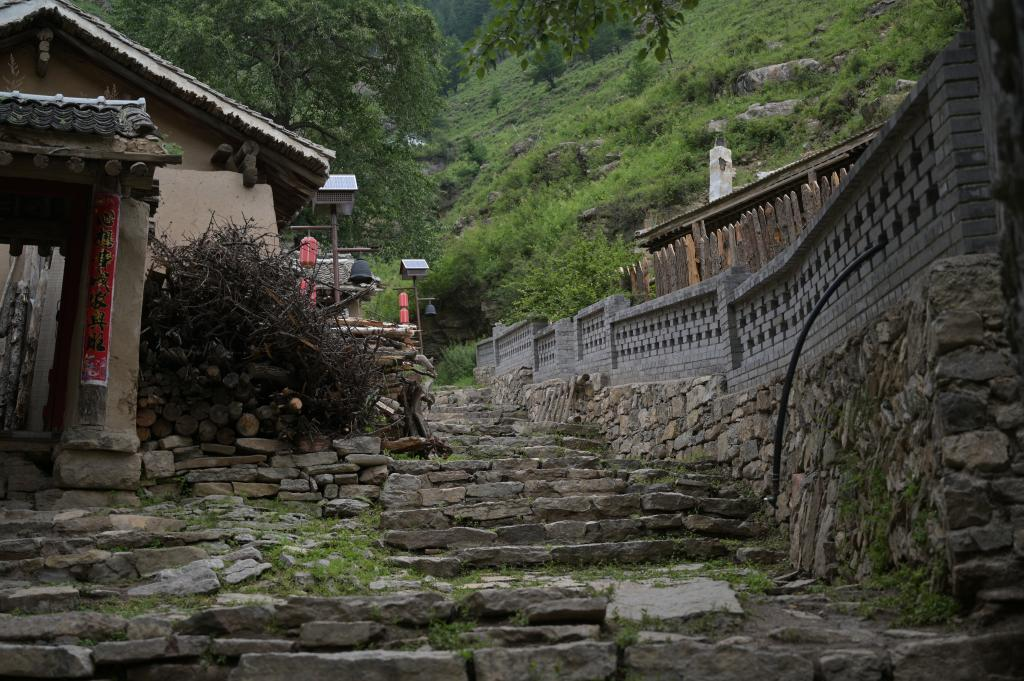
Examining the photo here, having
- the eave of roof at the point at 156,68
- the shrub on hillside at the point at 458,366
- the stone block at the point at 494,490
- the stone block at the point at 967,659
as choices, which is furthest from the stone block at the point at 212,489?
the shrub on hillside at the point at 458,366

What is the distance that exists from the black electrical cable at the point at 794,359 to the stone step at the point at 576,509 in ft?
1.78

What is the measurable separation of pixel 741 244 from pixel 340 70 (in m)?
15.5

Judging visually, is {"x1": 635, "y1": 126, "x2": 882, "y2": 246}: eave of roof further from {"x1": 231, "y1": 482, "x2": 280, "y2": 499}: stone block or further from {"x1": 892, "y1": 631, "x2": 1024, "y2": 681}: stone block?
{"x1": 892, "y1": 631, "x2": 1024, "y2": 681}: stone block

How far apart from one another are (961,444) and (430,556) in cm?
420

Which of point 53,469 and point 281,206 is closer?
point 53,469

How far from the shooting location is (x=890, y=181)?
5781 mm

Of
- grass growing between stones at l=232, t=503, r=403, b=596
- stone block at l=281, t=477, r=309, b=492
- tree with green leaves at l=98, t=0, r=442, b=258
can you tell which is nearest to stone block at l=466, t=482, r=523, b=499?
grass growing between stones at l=232, t=503, r=403, b=596

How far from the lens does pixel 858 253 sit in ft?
21.2

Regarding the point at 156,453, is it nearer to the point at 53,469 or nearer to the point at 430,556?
the point at 53,469

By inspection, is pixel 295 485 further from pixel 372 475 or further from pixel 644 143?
pixel 644 143

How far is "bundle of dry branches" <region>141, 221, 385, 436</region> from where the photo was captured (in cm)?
888

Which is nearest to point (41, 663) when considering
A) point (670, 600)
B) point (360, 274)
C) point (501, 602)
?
point (501, 602)

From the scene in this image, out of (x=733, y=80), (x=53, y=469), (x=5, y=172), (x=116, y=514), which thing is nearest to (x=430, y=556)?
(x=116, y=514)

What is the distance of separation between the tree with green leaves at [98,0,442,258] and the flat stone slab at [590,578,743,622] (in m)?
19.2
